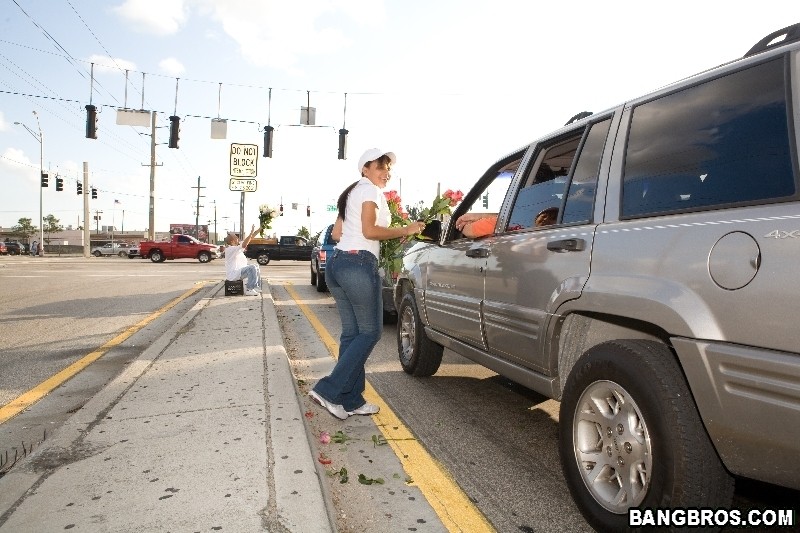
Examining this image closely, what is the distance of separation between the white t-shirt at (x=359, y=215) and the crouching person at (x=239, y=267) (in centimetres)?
840

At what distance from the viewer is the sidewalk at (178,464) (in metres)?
2.28

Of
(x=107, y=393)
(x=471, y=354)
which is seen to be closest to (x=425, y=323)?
(x=471, y=354)

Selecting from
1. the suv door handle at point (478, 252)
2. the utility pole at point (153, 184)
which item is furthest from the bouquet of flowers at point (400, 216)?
the utility pole at point (153, 184)

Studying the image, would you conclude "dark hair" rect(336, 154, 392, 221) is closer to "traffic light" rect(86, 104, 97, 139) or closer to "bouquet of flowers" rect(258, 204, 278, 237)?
"bouquet of flowers" rect(258, 204, 278, 237)

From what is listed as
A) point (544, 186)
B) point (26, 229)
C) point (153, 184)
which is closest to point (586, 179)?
point (544, 186)

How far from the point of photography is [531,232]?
3.19m

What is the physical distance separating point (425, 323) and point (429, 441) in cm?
140

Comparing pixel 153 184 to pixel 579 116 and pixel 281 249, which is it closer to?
pixel 281 249

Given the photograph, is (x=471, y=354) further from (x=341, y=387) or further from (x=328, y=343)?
(x=328, y=343)

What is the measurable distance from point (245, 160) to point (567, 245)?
15.2 meters

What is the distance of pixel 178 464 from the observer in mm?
2787

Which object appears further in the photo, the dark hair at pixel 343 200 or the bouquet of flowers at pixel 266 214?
the bouquet of flowers at pixel 266 214

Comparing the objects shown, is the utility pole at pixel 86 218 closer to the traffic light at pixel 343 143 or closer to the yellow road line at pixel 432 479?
the traffic light at pixel 343 143

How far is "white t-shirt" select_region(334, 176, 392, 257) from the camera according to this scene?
368cm
